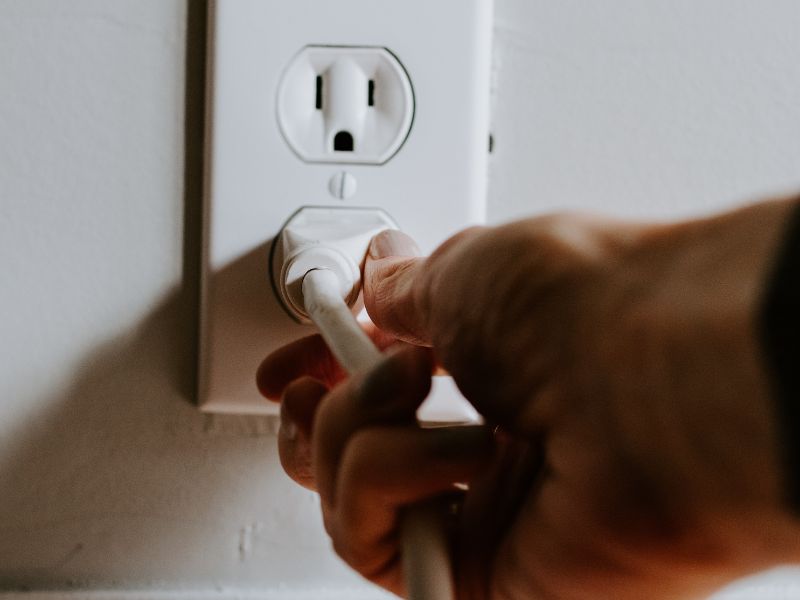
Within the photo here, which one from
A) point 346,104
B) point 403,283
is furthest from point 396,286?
point 346,104

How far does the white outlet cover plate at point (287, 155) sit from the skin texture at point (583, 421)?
11 cm

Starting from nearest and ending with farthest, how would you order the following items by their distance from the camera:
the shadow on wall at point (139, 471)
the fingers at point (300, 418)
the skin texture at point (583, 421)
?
the skin texture at point (583, 421) < the fingers at point (300, 418) < the shadow on wall at point (139, 471)

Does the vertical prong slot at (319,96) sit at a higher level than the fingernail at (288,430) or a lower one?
higher

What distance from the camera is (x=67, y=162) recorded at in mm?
322

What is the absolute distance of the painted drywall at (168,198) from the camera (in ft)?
1.05

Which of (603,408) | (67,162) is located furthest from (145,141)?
(603,408)

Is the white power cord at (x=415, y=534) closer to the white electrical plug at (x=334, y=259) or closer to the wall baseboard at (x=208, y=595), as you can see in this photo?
the white electrical plug at (x=334, y=259)

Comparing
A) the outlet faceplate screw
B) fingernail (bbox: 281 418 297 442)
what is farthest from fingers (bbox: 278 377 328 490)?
the outlet faceplate screw

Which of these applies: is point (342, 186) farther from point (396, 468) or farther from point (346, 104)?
point (396, 468)

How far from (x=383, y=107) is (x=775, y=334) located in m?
0.24

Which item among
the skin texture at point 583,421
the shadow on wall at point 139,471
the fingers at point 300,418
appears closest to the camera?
the skin texture at point 583,421

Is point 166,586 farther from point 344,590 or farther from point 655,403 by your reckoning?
point 655,403

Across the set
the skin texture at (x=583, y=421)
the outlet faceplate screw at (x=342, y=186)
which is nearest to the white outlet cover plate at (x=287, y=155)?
the outlet faceplate screw at (x=342, y=186)

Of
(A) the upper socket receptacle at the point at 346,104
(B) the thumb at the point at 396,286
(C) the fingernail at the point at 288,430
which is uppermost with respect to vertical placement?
(A) the upper socket receptacle at the point at 346,104
